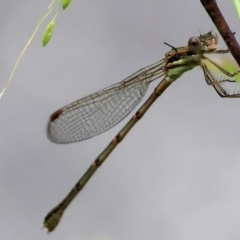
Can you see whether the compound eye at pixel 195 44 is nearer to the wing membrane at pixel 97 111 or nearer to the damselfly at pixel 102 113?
the damselfly at pixel 102 113

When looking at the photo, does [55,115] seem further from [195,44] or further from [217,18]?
[217,18]

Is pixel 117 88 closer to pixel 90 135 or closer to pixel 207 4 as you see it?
pixel 90 135

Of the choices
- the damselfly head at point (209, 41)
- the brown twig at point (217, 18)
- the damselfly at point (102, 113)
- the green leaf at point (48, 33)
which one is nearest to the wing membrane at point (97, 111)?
the damselfly at point (102, 113)

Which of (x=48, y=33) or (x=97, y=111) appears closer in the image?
(x=48, y=33)

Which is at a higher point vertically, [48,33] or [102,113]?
[48,33]

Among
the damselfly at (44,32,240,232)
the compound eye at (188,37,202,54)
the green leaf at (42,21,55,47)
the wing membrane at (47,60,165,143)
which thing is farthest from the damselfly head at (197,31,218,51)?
the wing membrane at (47,60,165,143)

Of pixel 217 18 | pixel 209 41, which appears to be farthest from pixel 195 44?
pixel 217 18

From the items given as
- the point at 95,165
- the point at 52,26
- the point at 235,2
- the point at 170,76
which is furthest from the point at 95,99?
the point at 235,2

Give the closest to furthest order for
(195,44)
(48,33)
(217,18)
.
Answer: (217,18) < (48,33) < (195,44)

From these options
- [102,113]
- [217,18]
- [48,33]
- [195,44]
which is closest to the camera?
[217,18]

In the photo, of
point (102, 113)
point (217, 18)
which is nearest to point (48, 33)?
point (217, 18)

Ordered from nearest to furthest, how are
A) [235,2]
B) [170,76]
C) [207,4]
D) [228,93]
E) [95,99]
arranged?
[207,4] → [235,2] → [228,93] → [170,76] → [95,99]
